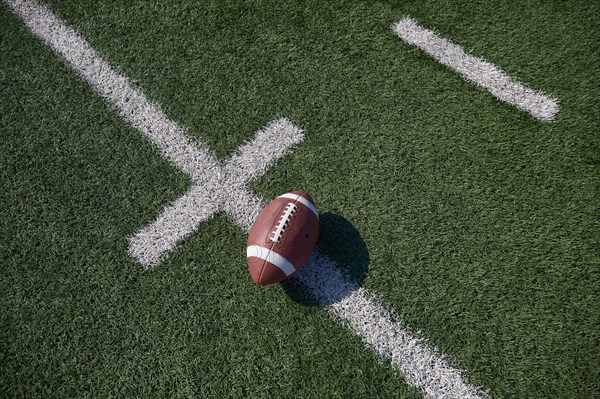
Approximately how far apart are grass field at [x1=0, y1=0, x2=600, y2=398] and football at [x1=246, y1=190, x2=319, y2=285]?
228mm

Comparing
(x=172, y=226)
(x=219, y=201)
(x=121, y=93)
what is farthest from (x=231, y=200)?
(x=121, y=93)

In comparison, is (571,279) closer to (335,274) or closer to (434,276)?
(434,276)

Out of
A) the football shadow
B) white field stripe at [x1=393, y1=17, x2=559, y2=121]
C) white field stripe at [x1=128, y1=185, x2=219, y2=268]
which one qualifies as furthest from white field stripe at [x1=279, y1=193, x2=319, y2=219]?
white field stripe at [x1=393, y1=17, x2=559, y2=121]

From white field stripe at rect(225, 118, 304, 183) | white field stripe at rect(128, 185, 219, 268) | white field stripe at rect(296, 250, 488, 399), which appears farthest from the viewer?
white field stripe at rect(225, 118, 304, 183)

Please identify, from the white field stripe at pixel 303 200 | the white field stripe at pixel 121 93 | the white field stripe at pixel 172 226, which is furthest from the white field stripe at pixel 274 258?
the white field stripe at pixel 121 93

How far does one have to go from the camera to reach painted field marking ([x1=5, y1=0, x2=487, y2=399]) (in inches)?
103

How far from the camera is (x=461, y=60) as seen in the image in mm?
3412

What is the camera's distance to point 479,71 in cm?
337

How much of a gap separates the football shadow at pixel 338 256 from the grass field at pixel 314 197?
1 centimetres

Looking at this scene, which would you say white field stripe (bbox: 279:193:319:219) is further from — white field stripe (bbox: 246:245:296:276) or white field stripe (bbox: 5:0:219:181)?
white field stripe (bbox: 5:0:219:181)

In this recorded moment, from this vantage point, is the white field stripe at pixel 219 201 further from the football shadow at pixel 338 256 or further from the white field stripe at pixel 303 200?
the football shadow at pixel 338 256

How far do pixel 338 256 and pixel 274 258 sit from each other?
47 centimetres

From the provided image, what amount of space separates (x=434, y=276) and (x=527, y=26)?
1972 mm

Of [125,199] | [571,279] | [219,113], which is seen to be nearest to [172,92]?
[219,113]
